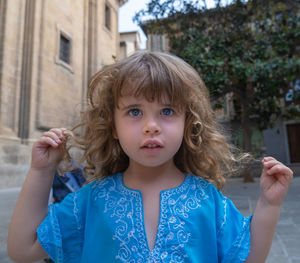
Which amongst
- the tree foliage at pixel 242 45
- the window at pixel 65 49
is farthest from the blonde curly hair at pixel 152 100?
the window at pixel 65 49

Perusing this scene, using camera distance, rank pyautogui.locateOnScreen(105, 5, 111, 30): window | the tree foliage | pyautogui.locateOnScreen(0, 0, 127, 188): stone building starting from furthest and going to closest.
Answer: pyautogui.locateOnScreen(105, 5, 111, 30): window
pyautogui.locateOnScreen(0, 0, 127, 188): stone building
the tree foliage

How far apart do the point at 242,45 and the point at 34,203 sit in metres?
7.71

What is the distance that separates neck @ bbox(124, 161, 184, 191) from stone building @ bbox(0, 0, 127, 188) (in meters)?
7.40

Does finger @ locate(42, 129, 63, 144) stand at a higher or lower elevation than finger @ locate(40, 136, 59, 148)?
higher

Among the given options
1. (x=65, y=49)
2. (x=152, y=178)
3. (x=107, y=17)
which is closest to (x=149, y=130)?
(x=152, y=178)

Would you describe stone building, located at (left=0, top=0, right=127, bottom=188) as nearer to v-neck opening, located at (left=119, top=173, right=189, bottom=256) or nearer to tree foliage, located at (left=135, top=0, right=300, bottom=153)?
tree foliage, located at (left=135, top=0, right=300, bottom=153)

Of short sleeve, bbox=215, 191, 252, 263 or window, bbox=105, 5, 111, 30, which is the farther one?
window, bbox=105, 5, 111, 30

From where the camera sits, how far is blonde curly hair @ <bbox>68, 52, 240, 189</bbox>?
1.00m

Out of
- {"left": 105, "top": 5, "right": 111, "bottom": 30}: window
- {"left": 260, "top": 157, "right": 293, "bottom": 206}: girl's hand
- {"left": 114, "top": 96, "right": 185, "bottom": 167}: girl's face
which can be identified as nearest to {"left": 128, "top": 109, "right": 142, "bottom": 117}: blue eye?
{"left": 114, "top": 96, "right": 185, "bottom": 167}: girl's face

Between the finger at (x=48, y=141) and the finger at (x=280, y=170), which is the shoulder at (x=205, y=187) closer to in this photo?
the finger at (x=280, y=170)

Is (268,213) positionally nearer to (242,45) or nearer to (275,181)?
(275,181)

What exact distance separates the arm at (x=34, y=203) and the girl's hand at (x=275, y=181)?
75 cm

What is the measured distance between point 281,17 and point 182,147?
869 cm

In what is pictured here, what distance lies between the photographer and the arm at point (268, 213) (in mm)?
927
